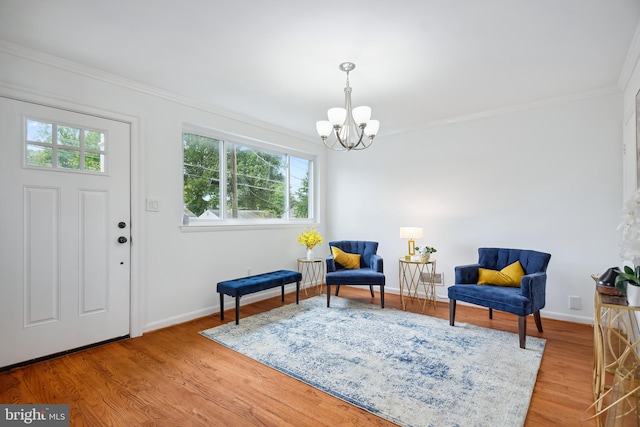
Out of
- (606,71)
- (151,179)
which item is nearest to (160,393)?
(151,179)

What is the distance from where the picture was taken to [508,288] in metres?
3.15

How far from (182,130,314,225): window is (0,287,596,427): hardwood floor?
1.58 m

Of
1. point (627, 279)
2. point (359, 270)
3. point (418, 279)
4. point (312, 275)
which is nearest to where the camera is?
point (627, 279)

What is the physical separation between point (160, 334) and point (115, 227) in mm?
1126

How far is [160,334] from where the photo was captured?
3119mm

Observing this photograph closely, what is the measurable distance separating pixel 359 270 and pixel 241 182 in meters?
1.99

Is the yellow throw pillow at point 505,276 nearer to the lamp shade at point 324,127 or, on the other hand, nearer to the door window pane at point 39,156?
the lamp shade at point 324,127

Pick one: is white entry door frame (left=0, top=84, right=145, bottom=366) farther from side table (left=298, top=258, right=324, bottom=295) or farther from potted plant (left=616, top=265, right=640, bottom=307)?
potted plant (left=616, top=265, right=640, bottom=307)

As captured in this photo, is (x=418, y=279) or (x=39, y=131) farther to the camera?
(x=418, y=279)

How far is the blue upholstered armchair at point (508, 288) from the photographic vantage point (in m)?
2.79

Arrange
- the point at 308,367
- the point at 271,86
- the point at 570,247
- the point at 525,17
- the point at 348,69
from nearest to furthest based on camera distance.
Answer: the point at 525,17
the point at 308,367
the point at 348,69
the point at 271,86
the point at 570,247

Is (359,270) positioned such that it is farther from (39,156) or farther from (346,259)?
(39,156)

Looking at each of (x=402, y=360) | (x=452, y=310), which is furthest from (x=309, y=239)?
(x=402, y=360)

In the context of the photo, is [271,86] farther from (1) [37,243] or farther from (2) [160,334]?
(2) [160,334]
